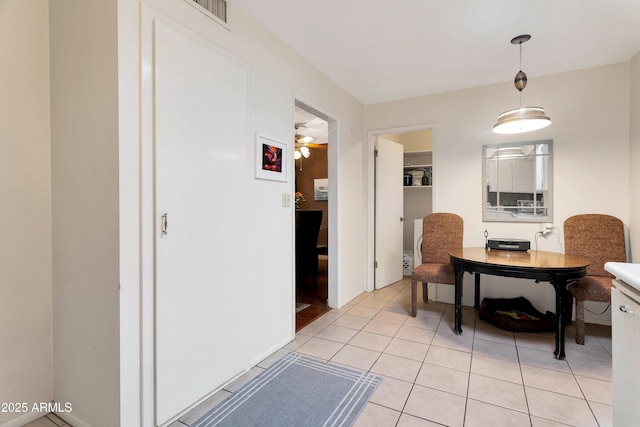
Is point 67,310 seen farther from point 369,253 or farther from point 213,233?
point 369,253

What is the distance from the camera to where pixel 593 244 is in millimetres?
2764

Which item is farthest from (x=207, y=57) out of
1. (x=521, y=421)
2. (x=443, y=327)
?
(x=443, y=327)

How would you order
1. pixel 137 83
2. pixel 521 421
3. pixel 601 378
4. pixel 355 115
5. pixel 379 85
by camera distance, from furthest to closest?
pixel 355 115 < pixel 379 85 < pixel 601 378 < pixel 521 421 < pixel 137 83

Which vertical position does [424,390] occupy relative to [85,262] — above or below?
below

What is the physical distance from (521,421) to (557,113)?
2828 millimetres

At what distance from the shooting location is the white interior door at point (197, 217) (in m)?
1.52

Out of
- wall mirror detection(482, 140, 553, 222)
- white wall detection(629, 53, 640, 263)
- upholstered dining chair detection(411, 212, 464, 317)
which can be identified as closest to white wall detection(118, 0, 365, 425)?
upholstered dining chair detection(411, 212, 464, 317)

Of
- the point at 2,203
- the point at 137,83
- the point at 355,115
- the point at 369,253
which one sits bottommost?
the point at 369,253

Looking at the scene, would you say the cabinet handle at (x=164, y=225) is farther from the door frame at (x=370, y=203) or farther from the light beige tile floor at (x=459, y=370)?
the door frame at (x=370, y=203)

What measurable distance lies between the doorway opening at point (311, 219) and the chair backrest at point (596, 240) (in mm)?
2331

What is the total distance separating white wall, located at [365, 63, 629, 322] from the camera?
9.18ft

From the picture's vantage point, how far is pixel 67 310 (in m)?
1.61

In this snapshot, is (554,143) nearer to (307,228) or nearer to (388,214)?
(388,214)

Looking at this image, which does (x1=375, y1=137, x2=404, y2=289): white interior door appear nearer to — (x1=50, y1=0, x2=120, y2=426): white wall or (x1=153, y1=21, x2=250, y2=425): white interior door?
(x1=153, y1=21, x2=250, y2=425): white interior door
